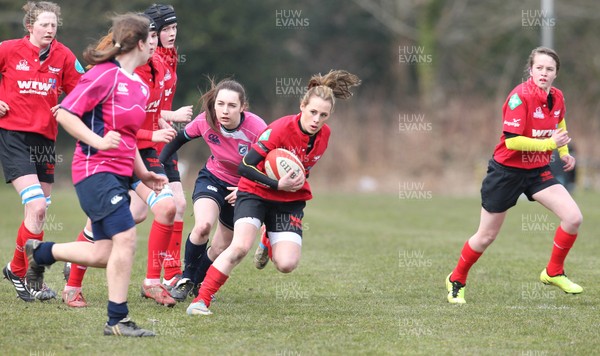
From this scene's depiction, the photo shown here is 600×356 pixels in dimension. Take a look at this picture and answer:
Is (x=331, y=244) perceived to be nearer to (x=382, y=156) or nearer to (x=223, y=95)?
(x=223, y=95)

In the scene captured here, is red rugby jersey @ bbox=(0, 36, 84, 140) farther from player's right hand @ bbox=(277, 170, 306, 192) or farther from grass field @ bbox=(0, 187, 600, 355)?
player's right hand @ bbox=(277, 170, 306, 192)

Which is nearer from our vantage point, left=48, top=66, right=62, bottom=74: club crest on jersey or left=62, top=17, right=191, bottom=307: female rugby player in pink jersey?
left=62, top=17, right=191, bottom=307: female rugby player in pink jersey

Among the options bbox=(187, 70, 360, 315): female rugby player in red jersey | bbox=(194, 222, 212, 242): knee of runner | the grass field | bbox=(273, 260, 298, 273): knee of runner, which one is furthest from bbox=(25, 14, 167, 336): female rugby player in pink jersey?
bbox=(194, 222, 212, 242): knee of runner

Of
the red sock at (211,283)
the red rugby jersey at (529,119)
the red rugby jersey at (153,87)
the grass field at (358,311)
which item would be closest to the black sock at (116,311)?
the grass field at (358,311)

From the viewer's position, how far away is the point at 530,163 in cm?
711

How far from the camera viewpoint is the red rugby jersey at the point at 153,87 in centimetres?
699

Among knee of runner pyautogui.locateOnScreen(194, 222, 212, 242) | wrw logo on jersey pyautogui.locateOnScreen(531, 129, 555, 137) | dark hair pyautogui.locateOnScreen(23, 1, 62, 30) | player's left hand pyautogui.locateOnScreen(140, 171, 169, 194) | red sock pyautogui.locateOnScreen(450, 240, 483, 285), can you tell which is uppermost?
dark hair pyautogui.locateOnScreen(23, 1, 62, 30)

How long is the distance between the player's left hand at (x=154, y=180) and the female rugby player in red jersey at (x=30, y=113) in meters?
1.44

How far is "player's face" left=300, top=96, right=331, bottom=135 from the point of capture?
251 inches

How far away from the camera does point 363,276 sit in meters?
8.77

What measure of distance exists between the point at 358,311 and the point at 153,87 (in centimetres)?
229

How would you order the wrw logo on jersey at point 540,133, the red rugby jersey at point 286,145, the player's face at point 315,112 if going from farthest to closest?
the wrw logo on jersey at point 540,133 → the red rugby jersey at point 286,145 → the player's face at point 315,112

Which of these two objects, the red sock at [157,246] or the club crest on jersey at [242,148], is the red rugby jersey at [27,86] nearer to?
the red sock at [157,246]

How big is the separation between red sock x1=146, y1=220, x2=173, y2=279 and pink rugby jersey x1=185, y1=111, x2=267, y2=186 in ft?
2.25
